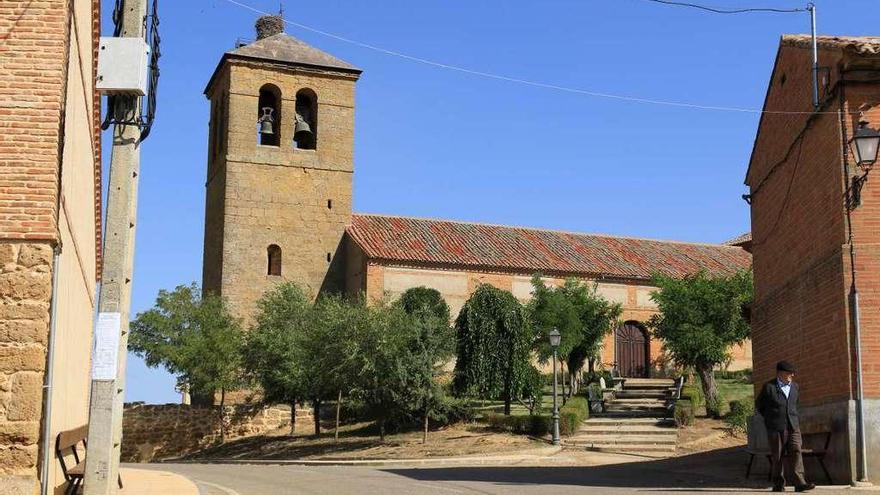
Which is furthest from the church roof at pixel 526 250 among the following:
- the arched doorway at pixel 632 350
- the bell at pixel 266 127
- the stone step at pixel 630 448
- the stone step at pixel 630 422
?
the stone step at pixel 630 448

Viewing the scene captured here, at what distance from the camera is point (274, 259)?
4356 cm

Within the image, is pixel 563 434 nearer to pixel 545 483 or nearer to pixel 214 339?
pixel 545 483

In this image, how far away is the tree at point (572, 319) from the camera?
37.8 metres

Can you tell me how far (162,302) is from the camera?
39.1 m

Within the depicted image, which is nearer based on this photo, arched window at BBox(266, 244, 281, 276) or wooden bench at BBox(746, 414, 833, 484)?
wooden bench at BBox(746, 414, 833, 484)

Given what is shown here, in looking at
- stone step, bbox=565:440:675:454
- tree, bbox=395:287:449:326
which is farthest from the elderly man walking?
tree, bbox=395:287:449:326

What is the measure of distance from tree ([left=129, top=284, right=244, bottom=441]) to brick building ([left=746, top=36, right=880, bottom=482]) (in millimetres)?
23122

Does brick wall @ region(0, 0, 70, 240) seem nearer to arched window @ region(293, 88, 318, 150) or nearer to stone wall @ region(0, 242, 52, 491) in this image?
stone wall @ region(0, 242, 52, 491)

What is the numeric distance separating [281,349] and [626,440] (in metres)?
13.2

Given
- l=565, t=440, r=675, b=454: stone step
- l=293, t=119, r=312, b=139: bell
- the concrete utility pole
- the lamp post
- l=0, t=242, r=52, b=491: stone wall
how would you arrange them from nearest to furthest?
l=0, t=242, r=52, b=491: stone wall < the concrete utility pole < the lamp post < l=565, t=440, r=675, b=454: stone step < l=293, t=119, r=312, b=139: bell

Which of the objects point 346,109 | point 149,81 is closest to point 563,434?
point 149,81

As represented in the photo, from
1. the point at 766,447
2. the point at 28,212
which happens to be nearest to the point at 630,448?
the point at 766,447

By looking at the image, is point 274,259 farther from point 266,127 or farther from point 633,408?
point 633,408

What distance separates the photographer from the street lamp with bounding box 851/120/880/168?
519 inches
